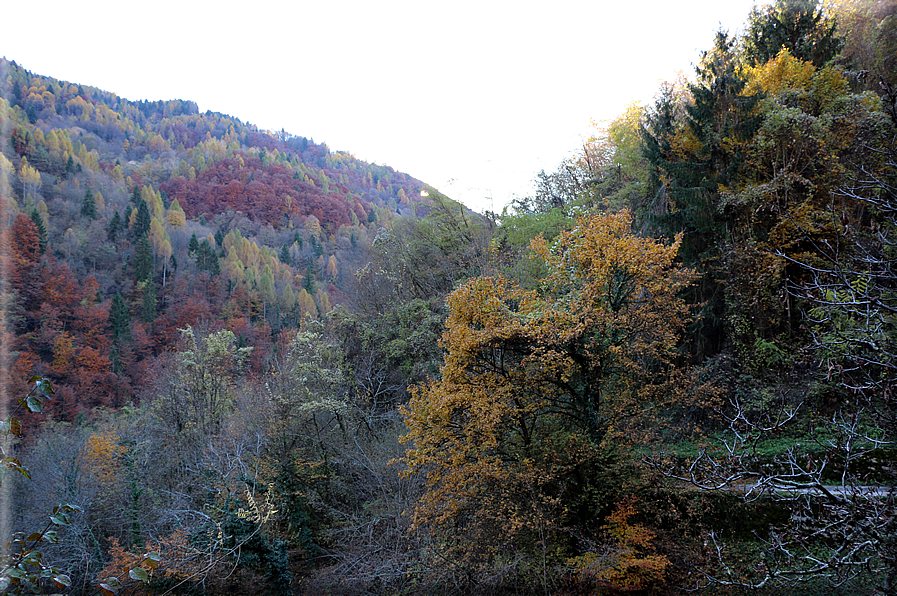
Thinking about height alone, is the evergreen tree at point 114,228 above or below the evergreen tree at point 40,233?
above

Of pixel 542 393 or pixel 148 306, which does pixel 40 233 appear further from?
pixel 542 393

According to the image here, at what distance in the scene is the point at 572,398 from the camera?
1338cm

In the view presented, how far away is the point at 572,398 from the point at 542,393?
1.06m

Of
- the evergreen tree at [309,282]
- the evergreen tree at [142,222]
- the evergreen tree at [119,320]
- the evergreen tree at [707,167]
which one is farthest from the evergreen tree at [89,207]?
the evergreen tree at [707,167]

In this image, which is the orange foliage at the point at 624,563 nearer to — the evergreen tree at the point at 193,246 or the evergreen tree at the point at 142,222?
the evergreen tree at the point at 142,222

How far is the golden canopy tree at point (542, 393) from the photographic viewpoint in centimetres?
1159

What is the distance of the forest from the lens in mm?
9258

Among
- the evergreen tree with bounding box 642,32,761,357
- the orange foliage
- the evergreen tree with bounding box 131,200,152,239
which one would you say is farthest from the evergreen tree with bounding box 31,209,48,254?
the orange foliage

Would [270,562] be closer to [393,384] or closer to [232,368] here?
[393,384]

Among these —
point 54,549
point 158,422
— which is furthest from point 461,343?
point 158,422

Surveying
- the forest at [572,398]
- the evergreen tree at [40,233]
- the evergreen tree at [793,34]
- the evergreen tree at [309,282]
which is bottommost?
the forest at [572,398]

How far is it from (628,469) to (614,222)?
6.35 m

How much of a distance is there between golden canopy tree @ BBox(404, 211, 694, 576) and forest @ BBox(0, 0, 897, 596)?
89 mm

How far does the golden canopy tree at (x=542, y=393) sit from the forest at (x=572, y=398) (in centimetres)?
9
